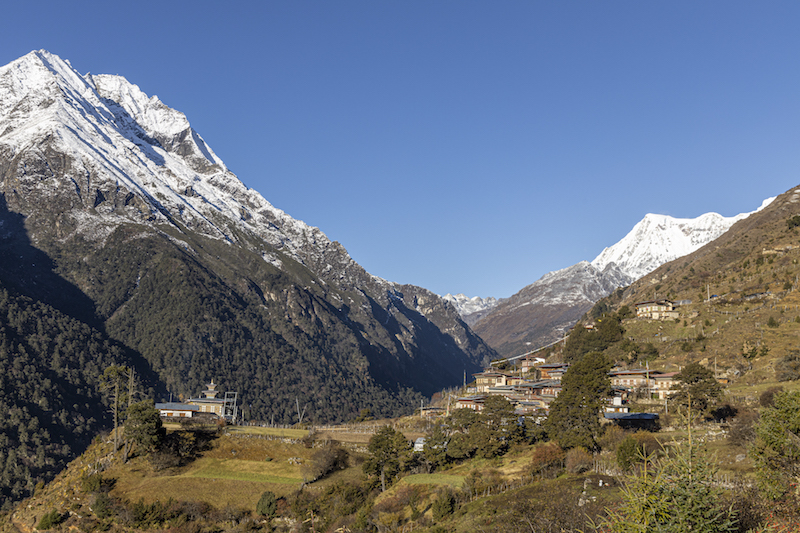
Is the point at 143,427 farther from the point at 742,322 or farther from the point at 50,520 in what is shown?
the point at 742,322

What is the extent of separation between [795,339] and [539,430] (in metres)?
52.0

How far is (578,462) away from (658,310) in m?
94.9

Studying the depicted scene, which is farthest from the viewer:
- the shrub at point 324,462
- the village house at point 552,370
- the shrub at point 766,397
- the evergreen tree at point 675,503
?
the village house at point 552,370

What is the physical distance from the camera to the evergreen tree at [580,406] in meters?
67.5

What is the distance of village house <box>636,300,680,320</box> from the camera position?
14062 centimetres

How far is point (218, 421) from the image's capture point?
97.4m

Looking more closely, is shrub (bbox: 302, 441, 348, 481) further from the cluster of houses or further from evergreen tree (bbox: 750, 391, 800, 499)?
evergreen tree (bbox: 750, 391, 800, 499)

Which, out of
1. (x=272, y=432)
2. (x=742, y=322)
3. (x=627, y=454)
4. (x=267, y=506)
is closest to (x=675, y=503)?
(x=627, y=454)

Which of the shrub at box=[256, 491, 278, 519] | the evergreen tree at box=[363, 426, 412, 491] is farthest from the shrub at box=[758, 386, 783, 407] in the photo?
the shrub at box=[256, 491, 278, 519]

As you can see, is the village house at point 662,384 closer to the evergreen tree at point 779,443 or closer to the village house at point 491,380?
the village house at point 491,380

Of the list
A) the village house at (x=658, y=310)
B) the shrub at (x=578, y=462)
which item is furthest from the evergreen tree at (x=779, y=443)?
the village house at (x=658, y=310)

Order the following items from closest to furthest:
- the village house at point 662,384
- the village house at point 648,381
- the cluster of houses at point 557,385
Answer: the cluster of houses at point 557,385, the village house at point 662,384, the village house at point 648,381

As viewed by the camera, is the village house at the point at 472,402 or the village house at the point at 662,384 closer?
the village house at the point at 662,384

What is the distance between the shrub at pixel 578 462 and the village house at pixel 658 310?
88.5 m
